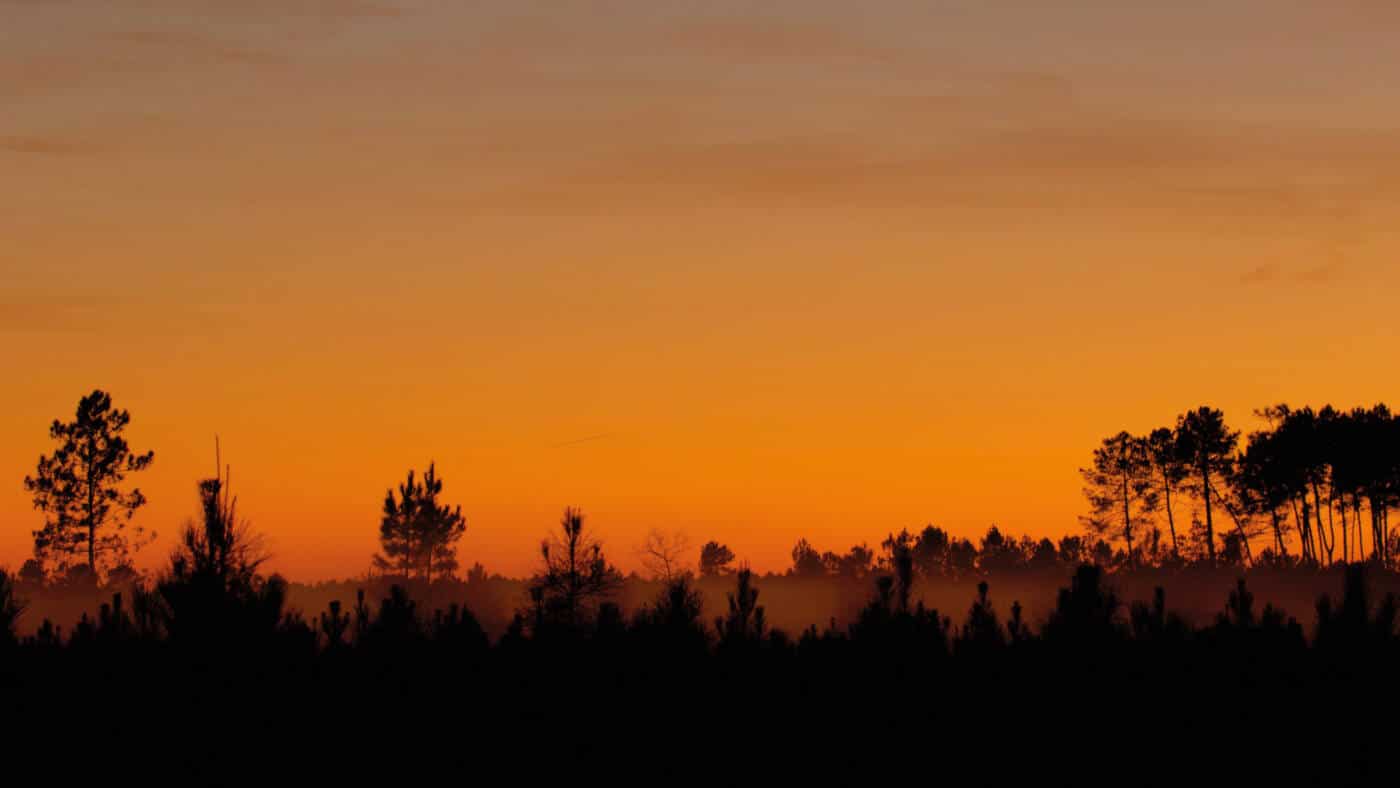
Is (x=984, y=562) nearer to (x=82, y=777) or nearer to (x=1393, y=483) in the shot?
(x=1393, y=483)

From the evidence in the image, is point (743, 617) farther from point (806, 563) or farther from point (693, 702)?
point (806, 563)

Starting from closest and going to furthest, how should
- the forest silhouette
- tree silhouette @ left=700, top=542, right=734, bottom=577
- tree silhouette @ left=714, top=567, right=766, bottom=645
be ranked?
the forest silhouette → tree silhouette @ left=714, top=567, right=766, bottom=645 → tree silhouette @ left=700, top=542, right=734, bottom=577

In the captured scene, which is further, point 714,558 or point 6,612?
point 714,558

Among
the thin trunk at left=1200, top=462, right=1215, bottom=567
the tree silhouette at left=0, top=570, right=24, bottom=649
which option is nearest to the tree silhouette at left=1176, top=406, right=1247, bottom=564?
the thin trunk at left=1200, top=462, right=1215, bottom=567

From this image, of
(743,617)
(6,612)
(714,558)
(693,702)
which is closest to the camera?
(6,612)

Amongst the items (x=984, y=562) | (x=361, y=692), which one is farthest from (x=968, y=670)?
(x=984, y=562)

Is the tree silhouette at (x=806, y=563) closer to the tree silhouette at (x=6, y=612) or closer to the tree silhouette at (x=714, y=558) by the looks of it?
the tree silhouette at (x=714, y=558)

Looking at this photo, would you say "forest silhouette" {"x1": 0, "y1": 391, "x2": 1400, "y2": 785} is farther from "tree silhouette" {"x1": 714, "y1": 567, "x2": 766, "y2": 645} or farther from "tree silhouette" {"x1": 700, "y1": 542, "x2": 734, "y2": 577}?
"tree silhouette" {"x1": 700, "y1": 542, "x2": 734, "y2": 577}

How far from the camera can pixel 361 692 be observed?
4194 cm

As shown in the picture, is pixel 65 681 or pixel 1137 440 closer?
pixel 65 681

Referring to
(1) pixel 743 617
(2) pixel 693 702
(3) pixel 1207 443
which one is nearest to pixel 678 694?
(2) pixel 693 702

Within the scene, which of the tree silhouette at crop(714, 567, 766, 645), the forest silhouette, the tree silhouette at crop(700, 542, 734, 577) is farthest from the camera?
the tree silhouette at crop(700, 542, 734, 577)

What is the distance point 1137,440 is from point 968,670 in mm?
65082

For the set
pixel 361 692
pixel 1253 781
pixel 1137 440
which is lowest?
pixel 1253 781
